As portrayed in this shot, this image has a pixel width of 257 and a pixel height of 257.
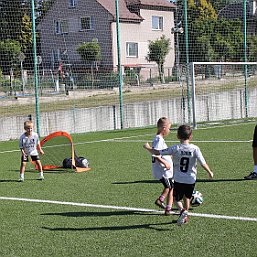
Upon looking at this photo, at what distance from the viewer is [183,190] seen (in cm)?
757

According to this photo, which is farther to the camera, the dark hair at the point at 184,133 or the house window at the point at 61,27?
the house window at the point at 61,27

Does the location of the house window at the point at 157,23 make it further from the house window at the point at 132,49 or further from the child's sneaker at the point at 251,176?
the child's sneaker at the point at 251,176

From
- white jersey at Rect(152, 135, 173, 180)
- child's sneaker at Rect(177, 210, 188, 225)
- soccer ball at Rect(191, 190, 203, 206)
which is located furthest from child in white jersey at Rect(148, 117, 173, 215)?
child's sneaker at Rect(177, 210, 188, 225)

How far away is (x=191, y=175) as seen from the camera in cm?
753

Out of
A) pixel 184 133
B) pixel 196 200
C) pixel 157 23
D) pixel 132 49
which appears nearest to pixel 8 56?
pixel 132 49

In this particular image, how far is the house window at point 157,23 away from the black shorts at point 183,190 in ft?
83.5

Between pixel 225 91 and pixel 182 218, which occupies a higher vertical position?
pixel 225 91

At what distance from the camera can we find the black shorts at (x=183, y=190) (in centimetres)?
755

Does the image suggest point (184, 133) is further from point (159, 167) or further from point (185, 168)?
point (159, 167)

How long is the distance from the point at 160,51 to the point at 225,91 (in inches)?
163

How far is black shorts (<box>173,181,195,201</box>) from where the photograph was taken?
755cm

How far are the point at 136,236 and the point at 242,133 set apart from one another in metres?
12.6

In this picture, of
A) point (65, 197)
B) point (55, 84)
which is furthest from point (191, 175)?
point (55, 84)

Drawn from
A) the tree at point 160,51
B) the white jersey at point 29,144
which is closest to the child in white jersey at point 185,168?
the white jersey at point 29,144
